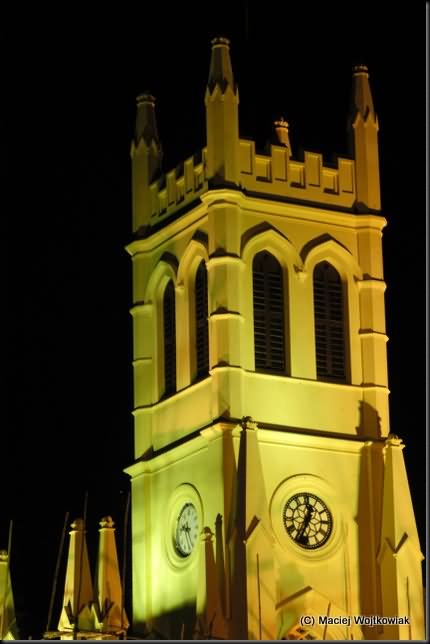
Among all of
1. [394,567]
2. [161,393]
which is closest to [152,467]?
[161,393]

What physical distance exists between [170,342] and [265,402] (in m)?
3.91

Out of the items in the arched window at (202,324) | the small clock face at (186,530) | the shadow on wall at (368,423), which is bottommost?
the small clock face at (186,530)

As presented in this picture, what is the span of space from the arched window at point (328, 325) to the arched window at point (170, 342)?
147 inches

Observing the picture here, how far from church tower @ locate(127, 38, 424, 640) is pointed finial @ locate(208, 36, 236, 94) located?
4 cm

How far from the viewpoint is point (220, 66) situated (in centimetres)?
7138

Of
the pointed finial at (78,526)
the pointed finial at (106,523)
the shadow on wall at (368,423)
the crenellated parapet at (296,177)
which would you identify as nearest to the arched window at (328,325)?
the shadow on wall at (368,423)

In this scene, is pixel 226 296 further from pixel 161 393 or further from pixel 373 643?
pixel 373 643

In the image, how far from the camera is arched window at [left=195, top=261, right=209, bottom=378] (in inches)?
2763

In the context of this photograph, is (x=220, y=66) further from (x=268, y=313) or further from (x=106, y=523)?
(x=106, y=523)

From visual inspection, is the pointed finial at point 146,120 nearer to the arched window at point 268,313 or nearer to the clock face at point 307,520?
the arched window at point 268,313

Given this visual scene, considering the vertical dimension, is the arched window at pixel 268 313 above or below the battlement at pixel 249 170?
below

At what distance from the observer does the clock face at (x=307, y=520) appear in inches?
2702

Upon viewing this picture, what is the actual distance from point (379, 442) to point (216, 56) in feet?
34.7

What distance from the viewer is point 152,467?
235ft
